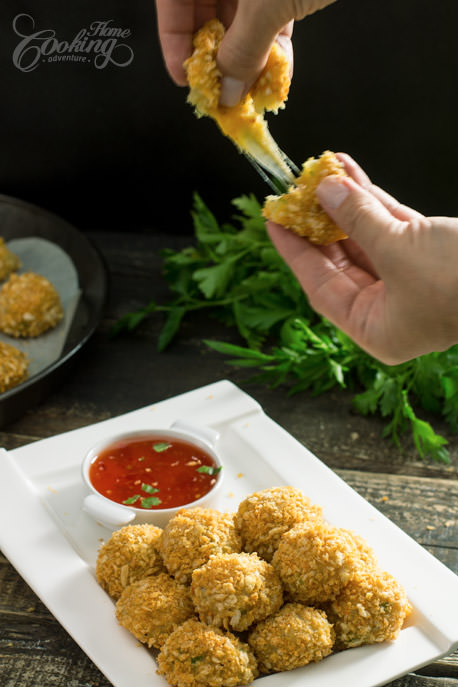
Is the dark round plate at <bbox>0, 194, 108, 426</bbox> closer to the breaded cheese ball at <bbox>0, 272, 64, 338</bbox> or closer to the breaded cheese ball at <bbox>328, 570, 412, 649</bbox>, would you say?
the breaded cheese ball at <bbox>0, 272, 64, 338</bbox>

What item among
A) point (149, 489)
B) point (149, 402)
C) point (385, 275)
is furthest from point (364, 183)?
point (149, 402)

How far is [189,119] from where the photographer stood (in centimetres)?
381

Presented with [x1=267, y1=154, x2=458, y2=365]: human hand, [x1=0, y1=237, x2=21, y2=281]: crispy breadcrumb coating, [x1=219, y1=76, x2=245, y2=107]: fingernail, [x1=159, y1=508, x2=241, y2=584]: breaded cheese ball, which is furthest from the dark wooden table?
[x1=219, y1=76, x2=245, y2=107]: fingernail

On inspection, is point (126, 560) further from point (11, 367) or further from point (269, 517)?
point (11, 367)

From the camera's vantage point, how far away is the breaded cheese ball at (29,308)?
3096 mm

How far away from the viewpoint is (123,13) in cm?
350

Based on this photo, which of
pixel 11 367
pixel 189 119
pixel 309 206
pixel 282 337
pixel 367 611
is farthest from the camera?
pixel 189 119

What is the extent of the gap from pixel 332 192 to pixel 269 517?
2.47 ft

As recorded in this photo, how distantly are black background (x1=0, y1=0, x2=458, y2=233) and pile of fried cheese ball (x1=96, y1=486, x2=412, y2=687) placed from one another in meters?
2.42

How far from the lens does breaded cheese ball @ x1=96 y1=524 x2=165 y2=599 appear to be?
5.76 feet

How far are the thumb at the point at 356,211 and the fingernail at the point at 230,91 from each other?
0.96 ft

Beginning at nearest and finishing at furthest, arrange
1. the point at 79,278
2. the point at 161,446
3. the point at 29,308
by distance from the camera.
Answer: the point at 161,446, the point at 29,308, the point at 79,278

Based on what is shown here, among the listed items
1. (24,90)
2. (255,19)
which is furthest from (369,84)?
(255,19)

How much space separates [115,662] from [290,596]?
0.38 metres
